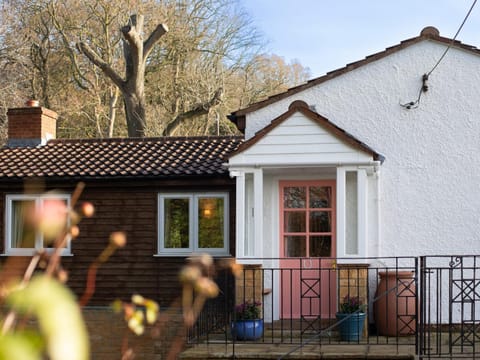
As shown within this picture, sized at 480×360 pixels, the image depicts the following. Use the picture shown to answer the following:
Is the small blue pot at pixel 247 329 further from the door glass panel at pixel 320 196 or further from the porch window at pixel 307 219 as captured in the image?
the door glass panel at pixel 320 196

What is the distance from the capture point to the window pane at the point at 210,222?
14867 millimetres

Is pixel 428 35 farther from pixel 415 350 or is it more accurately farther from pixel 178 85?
pixel 178 85

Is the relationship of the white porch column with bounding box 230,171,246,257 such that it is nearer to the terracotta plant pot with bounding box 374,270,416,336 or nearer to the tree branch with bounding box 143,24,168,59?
the terracotta plant pot with bounding box 374,270,416,336

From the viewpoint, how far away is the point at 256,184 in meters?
12.3

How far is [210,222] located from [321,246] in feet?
9.24

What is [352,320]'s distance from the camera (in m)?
11.1

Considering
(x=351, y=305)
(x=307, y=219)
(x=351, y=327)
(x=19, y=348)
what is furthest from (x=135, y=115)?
(x=19, y=348)

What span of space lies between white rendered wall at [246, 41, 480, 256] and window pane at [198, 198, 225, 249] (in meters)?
3.26

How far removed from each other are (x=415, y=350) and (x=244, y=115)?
5.01m

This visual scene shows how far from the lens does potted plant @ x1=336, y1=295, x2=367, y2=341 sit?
1112 cm

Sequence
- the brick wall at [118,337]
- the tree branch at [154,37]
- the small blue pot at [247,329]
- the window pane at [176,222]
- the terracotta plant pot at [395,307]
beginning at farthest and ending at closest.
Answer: the tree branch at [154,37] → the window pane at [176,222] → the brick wall at [118,337] → the terracotta plant pot at [395,307] → the small blue pot at [247,329]

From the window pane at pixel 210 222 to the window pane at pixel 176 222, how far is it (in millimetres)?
271

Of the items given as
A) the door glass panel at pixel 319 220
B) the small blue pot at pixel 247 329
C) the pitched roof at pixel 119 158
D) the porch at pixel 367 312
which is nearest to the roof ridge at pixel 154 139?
the pitched roof at pixel 119 158

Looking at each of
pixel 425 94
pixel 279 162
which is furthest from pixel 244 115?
pixel 425 94
